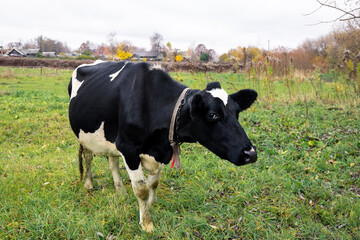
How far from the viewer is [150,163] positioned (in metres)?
3.46

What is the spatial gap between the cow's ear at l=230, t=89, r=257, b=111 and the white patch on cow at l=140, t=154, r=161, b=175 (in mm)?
1204

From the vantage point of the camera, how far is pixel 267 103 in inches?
397

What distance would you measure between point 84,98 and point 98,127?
53 centimetres

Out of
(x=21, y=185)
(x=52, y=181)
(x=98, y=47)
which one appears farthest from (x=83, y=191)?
(x=98, y=47)

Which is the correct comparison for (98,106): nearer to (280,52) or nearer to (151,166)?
(151,166)

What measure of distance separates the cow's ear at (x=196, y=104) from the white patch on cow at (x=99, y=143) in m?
1.36

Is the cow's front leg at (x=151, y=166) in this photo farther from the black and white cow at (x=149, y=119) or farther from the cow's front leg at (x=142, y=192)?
the cow's front leg at (x=142, y=192)

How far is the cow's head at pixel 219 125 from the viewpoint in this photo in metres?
2.72

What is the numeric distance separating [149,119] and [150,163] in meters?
0.57

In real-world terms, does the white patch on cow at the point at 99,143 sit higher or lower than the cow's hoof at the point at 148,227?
higher

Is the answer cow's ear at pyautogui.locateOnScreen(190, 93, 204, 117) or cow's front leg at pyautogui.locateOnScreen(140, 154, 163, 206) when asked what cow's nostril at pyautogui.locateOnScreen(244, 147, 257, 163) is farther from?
cow's front leg at pyautogui.locateOnScreen(140, 154, 163, 206)

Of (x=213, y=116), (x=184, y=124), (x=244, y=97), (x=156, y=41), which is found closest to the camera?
(x=213, y=116)

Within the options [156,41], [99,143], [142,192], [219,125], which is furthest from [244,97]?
[156,41]

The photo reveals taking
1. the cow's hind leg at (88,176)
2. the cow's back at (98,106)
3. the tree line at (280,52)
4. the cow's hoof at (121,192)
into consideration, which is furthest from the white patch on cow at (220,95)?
the tree line at (280,52)
